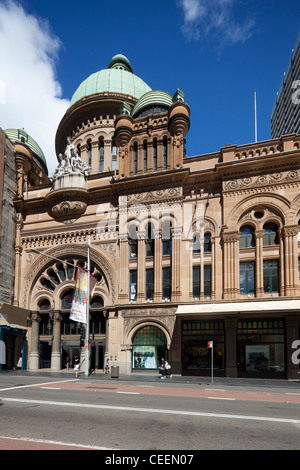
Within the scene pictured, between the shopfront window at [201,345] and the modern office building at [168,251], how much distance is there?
0.08 metres

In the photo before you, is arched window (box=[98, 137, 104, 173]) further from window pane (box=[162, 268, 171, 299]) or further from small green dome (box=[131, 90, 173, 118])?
window pane (box=[162, 268, 171, 299])

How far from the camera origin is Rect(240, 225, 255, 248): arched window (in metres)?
30.6

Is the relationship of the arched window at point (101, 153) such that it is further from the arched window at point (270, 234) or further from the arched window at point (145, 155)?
the arched window at point (270, 234)

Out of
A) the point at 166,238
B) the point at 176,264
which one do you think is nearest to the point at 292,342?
the point at 176,264

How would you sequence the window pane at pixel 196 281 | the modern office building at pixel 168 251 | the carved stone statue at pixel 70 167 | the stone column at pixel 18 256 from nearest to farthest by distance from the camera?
1. the modern office building at pixel 168 251
2. the window pane at pixel 196 281
3. the stone column at pixel 18 256
4. the carved stone statue at pixel 70 167

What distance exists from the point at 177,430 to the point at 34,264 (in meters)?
30.4

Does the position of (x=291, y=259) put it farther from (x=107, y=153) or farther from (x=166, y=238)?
(x=107, y=153)

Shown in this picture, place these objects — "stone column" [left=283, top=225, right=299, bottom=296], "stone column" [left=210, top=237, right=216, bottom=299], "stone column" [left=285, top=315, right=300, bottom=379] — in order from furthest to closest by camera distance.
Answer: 1. "stone column" [left=210, top=237, right=216, bottom=299]
2. "stone column" [left=283, top=225, right=299, bottom=296]
3. "stone column" [left=285, top=315, right=300, bottom=379]

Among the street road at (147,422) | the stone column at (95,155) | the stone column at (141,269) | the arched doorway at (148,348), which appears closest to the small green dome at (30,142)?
the stone column at (95,155)

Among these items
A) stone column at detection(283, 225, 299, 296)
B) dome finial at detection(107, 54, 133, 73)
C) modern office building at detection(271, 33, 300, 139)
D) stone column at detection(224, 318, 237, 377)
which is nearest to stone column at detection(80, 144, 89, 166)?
dome finial at detection(107, 54, 133, 73)

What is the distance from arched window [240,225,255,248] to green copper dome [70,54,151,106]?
30.1 m

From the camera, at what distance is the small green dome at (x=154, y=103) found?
3850 cm

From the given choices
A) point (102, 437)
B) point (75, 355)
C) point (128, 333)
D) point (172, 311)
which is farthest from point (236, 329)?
point (102, 437)

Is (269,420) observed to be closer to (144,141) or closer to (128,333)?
(128,333)
